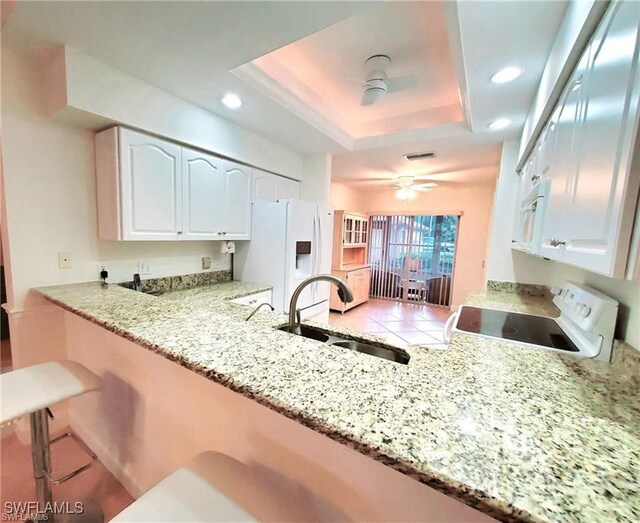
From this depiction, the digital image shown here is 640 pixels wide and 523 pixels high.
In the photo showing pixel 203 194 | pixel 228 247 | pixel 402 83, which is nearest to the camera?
pixel 402 83

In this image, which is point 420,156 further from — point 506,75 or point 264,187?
point 264,187

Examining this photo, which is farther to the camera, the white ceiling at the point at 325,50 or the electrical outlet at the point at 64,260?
the electrical outlet at the point at 64,260

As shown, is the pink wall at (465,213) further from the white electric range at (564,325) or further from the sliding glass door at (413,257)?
the white electric range at (564,325)

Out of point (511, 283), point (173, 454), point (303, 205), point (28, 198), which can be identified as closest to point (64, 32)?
point (28, 198)

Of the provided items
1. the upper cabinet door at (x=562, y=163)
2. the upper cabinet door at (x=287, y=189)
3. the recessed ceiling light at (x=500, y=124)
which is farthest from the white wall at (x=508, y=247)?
the upper cabinet door at (x=287, y=189)

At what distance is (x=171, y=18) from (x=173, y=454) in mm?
2092

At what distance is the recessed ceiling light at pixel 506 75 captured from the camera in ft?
5.17

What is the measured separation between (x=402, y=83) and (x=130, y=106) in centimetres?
206

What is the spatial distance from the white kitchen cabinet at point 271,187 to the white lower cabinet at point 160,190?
0.23 m

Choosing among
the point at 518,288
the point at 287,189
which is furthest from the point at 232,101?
the point at 518,288

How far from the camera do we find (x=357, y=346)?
1.25m

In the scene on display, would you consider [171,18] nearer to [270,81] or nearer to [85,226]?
[270,81]

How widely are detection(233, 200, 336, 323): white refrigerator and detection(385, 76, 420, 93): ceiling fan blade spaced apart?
128 cm

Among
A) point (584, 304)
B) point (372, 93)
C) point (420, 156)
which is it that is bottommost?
point (584, 304)
